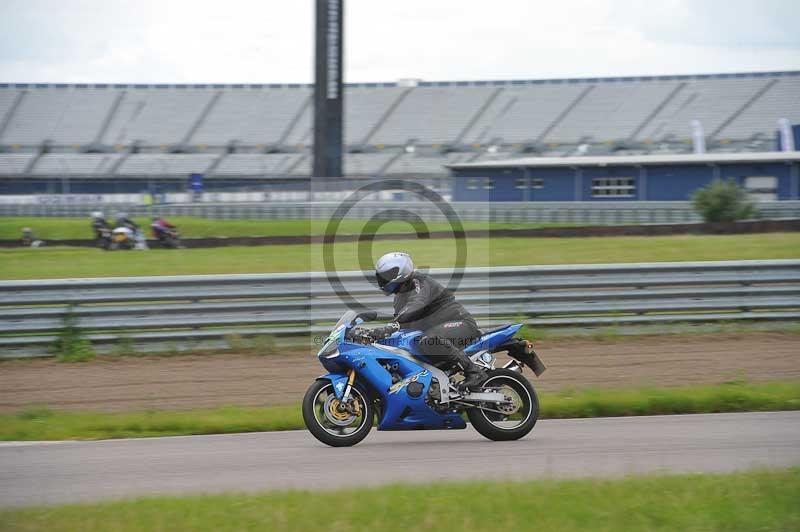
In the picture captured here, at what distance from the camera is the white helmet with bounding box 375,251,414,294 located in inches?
315

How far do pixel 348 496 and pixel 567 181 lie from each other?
139 feet

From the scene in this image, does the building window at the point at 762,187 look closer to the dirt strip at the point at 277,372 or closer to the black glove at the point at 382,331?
Answer: the dirt strip at the point at 277,372

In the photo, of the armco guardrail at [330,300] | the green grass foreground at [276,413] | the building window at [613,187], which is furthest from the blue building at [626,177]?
the green grass foreground at [276,413]

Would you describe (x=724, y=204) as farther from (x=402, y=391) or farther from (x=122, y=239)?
(x=402, y=391)

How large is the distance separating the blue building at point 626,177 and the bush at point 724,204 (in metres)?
10.7

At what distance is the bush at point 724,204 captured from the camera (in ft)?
101

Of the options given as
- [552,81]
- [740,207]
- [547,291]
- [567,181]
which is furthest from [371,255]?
[552,81]

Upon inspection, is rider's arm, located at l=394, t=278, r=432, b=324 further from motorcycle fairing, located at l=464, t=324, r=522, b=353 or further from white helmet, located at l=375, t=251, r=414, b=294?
motorcycle fairing, located at l=464, t=324, r=522, b=353

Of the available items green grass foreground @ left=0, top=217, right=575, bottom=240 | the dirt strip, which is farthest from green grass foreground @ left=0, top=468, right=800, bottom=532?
green grass foreground @ left=0, top=217, right=575, bottom=240

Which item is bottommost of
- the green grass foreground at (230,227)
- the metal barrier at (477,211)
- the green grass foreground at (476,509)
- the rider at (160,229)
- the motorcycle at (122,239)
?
the green grass foreground at (476,509)

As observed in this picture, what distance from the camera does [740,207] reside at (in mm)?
30812

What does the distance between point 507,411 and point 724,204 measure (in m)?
24.8

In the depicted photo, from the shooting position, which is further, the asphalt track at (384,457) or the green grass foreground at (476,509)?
the asphalt track at (384,457)

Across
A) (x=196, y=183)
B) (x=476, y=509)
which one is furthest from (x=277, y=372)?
(x=196, y=183)
